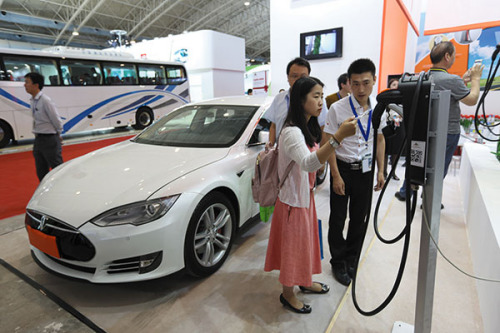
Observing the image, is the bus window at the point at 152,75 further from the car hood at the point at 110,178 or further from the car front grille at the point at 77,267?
the car front grille at the point at 77,267

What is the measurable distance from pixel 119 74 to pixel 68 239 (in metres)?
9.34

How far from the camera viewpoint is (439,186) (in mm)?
1216

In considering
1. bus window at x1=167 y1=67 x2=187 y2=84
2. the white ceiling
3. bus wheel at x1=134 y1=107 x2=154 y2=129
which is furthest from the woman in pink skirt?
the white ceiling

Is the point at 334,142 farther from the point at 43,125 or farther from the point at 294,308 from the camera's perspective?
the point at 43,125

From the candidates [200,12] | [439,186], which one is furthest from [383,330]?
[200,12]

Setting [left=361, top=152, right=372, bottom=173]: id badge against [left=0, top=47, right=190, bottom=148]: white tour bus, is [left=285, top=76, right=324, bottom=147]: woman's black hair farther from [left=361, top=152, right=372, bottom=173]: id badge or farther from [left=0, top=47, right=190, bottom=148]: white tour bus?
[left=0, top=47, right=190, bottom=148]: white tour bus

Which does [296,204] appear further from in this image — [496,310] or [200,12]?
[200,12]

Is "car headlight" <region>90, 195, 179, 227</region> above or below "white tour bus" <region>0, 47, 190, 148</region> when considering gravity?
below

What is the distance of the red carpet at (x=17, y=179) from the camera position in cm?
375

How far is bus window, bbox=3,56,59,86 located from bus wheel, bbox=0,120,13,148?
1.18 metres

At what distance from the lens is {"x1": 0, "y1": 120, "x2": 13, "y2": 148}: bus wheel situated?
25.2ft

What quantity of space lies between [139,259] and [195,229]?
399mm

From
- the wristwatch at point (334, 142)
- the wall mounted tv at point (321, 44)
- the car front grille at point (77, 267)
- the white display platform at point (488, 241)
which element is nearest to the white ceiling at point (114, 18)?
the wall mounted tv at point (321, 44)

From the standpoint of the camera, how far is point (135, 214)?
1.89 meters
